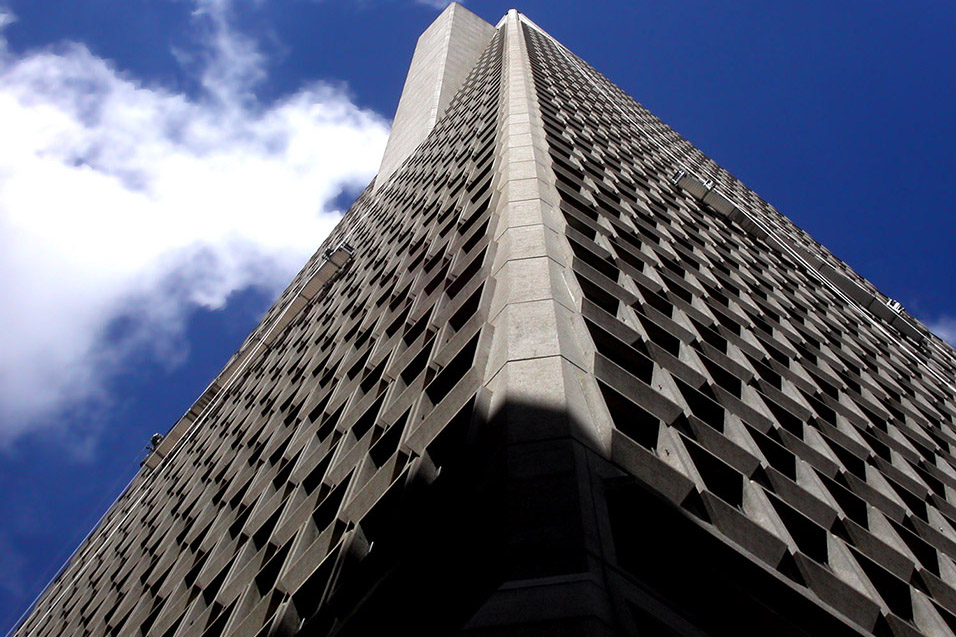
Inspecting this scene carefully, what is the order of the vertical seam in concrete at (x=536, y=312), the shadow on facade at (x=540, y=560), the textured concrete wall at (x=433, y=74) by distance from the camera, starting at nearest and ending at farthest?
the shadow on facade at (x=540, y=560)
the vertical seam in concrete at (x=536, y=312)
the textured concrete wall at (x=433, y=74)

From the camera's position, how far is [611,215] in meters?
18.8

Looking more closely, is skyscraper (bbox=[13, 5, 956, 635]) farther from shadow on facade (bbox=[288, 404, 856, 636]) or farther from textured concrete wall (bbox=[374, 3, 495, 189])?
textured concrete wall (bbox=[374, 3, 495, 189])

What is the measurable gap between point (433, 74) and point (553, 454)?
2128 inches

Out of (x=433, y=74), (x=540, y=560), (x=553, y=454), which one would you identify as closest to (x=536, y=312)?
(x=553, y=454)

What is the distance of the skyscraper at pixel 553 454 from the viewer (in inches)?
295

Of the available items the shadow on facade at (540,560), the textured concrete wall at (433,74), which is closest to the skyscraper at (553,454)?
the shadow on facade at (540,560)

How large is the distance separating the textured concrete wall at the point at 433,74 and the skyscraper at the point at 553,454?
79.0 ft

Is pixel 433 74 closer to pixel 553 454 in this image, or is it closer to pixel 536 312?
pixel 536 312

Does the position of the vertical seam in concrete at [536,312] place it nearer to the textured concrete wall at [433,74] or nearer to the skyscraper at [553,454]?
the skyscraper at [553,454]

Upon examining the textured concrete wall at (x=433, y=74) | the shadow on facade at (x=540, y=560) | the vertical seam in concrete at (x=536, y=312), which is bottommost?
the shadow on facade at (x=540, y=560)

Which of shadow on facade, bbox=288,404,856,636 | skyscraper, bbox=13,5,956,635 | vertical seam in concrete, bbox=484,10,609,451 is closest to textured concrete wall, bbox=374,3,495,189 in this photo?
skyscraper, bbox=13,5,956,635

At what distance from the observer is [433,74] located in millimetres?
58969

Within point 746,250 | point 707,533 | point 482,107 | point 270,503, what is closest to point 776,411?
point 707,533

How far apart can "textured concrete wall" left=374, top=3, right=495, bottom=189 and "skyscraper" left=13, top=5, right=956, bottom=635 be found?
24.1 metres
